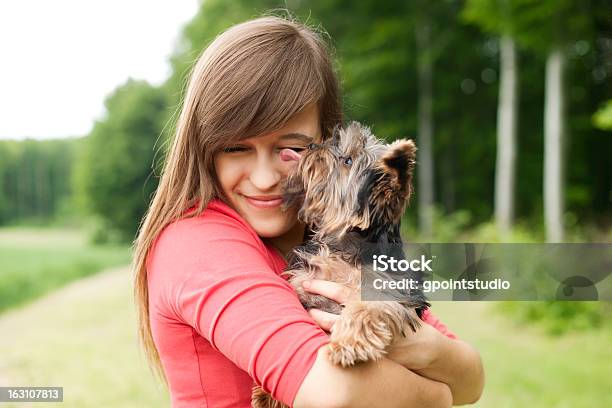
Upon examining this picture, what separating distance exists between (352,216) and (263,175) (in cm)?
41

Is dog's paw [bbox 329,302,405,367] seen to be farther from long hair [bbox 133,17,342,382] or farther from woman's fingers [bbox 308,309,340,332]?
long hair [bbox 133,17,342,382]

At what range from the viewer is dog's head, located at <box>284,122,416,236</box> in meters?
2.41

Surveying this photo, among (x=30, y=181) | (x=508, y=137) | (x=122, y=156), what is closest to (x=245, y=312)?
(x=508, y=137)

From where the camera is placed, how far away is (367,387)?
1.86 metres

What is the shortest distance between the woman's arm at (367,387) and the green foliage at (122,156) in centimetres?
2833

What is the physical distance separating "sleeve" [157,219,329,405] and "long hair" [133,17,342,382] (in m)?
0.29

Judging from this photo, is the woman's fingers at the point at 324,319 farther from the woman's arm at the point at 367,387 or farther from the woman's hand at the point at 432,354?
the woman's arm at the point at 367,387

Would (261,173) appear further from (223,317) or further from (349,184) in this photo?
(223,317)

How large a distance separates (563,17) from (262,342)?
11.9 m

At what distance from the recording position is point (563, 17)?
468 inches

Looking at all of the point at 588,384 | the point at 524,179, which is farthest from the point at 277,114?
the point at 524,179

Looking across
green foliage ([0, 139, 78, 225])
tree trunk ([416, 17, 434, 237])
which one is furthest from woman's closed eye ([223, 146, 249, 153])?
tree trunk ([416, 17, 434, 237])

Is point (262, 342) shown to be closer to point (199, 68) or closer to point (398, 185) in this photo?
point (398, 185)

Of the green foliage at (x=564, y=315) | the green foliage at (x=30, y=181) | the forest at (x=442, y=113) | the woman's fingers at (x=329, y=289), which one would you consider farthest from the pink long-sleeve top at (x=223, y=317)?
the forest at (x=442, y=113)
